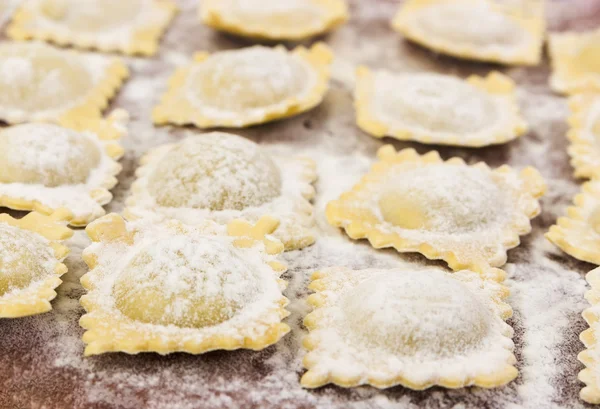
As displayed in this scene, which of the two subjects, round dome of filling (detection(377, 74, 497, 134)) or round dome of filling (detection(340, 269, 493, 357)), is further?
round dome of filling (detection(377, 74, 497, 134))

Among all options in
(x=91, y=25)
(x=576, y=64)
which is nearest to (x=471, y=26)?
(x=576, y=64)

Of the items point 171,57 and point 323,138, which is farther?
point 171,57

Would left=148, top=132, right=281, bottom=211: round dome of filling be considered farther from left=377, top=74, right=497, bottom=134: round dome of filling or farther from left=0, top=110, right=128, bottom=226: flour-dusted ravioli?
left=377, top=74, right=497, bottom=134: round dome of filling

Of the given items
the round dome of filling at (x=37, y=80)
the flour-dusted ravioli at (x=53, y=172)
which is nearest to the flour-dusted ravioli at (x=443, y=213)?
the flour-dusted ravioli at (x=53, y=172)

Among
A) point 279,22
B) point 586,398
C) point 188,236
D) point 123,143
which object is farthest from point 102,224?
point 279,22

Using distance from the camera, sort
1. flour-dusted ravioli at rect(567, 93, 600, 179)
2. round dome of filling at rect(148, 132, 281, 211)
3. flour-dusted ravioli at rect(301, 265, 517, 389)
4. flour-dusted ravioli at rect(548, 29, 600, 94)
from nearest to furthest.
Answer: flour-dusted ravioli at rect(301, 265, 517, 389) → round dome of filling at rect(148, 132, 281, 211) → flour-dusted ravioli at rect(567, 93, 600, 179) → flour-dusted ravioli at rect(548, 29, 600, 94)

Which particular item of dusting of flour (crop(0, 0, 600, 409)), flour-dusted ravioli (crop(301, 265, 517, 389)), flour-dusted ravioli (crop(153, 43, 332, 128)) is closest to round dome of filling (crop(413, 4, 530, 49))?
dusting of flour (crop(0, 0, 600, 409))

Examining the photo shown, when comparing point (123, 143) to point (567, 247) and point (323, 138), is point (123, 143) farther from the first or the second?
point (567, 247)
